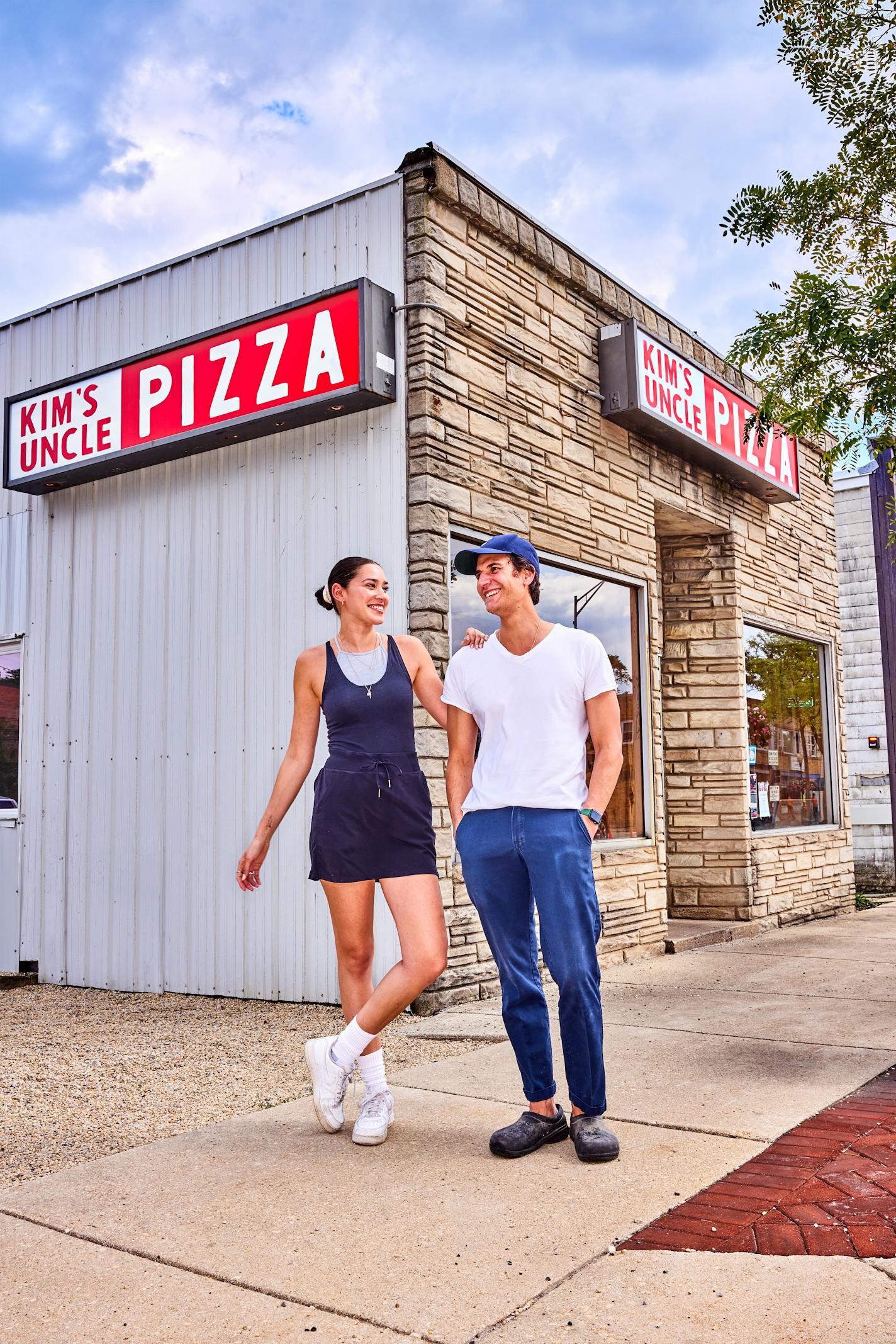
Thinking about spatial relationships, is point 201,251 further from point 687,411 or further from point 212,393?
point 687,411

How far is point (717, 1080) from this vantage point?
4.45 meters

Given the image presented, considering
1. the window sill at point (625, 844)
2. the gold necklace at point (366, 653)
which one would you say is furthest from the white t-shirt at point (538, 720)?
the window sill at point (625, 844)

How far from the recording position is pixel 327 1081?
381 cm

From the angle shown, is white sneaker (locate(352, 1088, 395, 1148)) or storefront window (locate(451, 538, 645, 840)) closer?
white sneaker (locate(352, 1088, 395, 1148))

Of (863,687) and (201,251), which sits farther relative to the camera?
(863,687)

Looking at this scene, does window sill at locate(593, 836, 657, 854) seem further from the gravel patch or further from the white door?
the white door

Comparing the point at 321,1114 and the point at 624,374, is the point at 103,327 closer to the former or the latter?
the point at 624,374

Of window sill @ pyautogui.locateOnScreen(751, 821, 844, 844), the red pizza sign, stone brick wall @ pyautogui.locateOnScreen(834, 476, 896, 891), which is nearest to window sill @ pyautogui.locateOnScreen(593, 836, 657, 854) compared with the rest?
window sill @ pyautogui.locateOnScreen(751, 821, 844, 844)

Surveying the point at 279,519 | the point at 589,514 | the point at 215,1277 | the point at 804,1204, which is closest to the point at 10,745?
the point at 279,519

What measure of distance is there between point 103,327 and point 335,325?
2.42 m

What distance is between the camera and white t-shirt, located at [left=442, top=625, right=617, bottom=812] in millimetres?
3562

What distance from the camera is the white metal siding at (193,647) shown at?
6621mm

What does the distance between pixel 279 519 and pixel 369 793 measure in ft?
11.5

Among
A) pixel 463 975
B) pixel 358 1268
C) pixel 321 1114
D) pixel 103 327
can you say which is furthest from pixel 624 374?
pixel 358 1268
